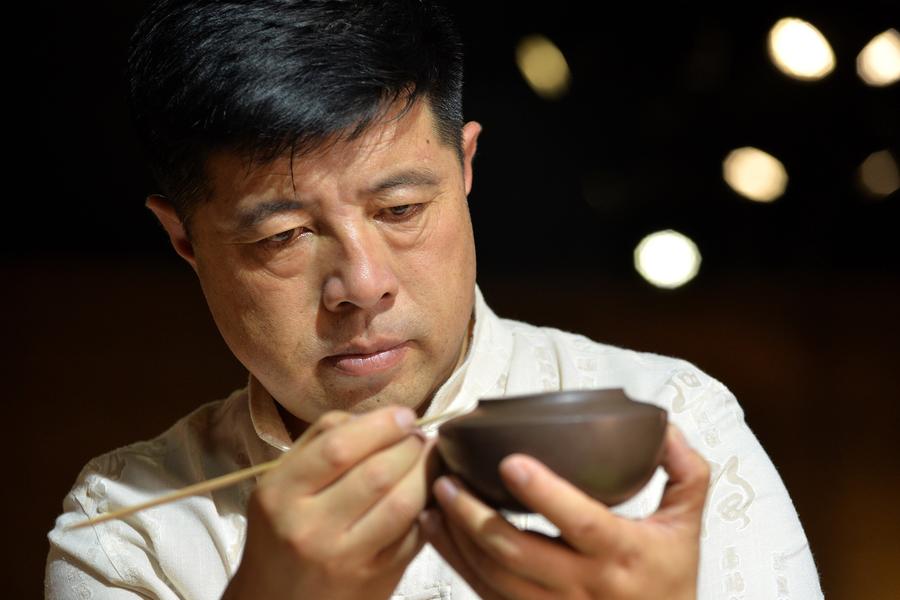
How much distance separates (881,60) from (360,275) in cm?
243

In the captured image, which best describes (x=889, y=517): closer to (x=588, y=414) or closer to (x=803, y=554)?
(x=803, y=554)

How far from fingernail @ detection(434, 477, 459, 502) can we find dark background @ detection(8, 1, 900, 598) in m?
2.51

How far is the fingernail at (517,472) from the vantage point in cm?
109

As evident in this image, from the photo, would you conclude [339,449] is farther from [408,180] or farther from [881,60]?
[881,60]

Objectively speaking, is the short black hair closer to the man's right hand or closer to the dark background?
the man's right hand

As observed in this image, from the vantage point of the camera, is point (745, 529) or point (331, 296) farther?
point (745, 529)

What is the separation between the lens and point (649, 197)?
370 centimetres

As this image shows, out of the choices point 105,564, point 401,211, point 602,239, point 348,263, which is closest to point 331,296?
point 348,263

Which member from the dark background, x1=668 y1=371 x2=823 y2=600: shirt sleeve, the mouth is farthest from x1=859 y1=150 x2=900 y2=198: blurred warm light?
the mouth

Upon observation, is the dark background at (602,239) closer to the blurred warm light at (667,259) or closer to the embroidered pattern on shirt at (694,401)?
the blurred warm light at (667,259)

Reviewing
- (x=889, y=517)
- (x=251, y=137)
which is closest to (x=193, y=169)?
(x=251, y=137)

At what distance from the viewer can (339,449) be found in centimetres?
119

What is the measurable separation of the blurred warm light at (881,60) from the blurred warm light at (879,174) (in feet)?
0.76

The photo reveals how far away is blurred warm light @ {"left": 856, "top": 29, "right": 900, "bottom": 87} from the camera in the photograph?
11.1 ft
